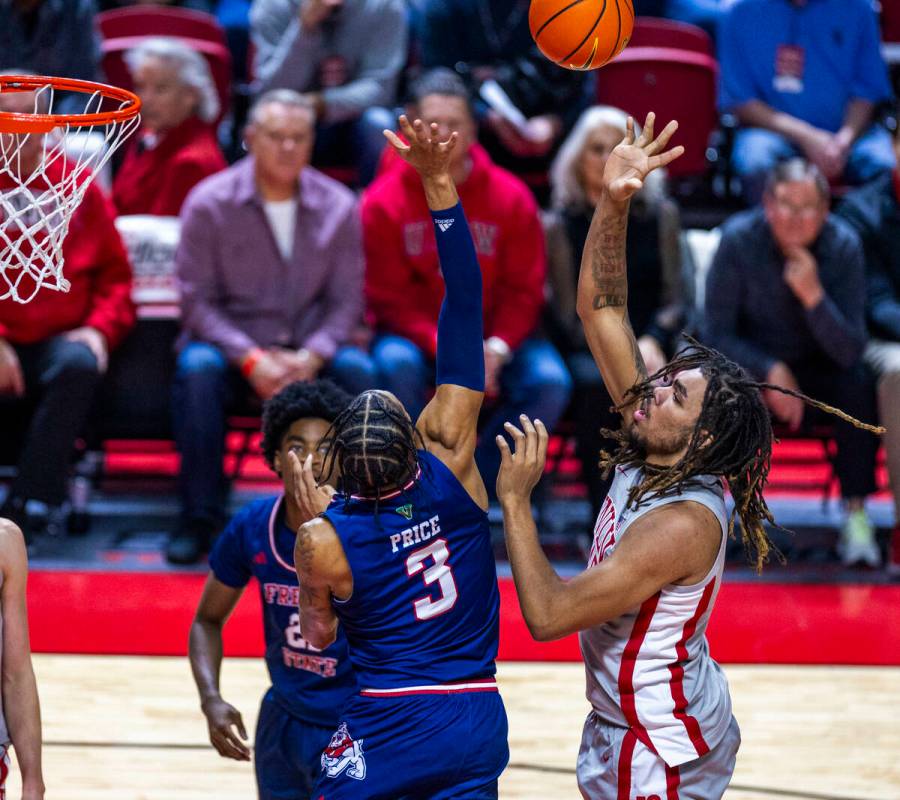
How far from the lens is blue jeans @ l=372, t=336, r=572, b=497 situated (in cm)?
593

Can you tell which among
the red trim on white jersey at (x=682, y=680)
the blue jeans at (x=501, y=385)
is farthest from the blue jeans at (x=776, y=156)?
the red trim on white jersey at (x=682, y=680)

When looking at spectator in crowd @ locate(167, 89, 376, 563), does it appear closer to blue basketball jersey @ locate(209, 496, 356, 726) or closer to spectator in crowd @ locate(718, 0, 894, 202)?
spectator in crowd @ locate(718, 0, 894, 202)

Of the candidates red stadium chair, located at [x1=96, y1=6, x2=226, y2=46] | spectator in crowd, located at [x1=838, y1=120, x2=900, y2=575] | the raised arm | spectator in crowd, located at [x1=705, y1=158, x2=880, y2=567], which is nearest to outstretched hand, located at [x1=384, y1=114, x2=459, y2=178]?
the raised arm

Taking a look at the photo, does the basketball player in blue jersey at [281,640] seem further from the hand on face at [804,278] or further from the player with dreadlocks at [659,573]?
the hand on face at [804,278]

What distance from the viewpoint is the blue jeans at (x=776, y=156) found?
7023 mm

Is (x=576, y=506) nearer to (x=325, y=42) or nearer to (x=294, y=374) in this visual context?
(x=294, y=374)

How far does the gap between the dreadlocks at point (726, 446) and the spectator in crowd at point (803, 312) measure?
3.06 m

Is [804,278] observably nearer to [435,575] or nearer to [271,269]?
[271,269]

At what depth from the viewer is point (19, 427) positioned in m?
5.96

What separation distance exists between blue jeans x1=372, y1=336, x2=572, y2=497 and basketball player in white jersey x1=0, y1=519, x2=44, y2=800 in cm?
329

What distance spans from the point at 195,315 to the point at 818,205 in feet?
9.01

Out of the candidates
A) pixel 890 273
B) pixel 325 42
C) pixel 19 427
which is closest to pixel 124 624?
pixel 19 427

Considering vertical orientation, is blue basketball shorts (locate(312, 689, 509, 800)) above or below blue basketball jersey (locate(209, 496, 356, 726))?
above

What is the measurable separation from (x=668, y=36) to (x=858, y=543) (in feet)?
9.63
